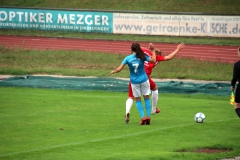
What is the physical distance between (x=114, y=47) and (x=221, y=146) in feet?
84.8

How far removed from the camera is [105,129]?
16.5 meters

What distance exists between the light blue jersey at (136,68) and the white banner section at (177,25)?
25.3 metres

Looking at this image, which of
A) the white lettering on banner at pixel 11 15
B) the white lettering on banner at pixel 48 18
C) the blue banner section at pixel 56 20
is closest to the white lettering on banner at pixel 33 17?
the blue banner section at pixel 56 20

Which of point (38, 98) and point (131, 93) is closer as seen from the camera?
point (131, 93)

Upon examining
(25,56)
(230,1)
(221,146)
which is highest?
(230,1)

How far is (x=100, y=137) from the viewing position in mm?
15445

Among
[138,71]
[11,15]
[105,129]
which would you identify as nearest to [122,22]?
[11,15]

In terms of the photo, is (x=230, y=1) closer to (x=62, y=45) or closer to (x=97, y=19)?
(x=97, y=19)

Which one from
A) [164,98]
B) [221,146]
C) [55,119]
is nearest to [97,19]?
[164,98]

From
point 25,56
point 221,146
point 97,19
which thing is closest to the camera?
point 221,146

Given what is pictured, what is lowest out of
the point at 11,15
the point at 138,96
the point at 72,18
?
the point at 138,96

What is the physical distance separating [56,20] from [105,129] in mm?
31744

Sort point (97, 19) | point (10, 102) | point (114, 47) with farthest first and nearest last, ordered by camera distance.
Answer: point (97, 19), point (114, 47), point (10, 102)

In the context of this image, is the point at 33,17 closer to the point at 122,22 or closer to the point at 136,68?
the point at 122,22
